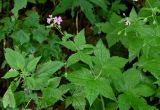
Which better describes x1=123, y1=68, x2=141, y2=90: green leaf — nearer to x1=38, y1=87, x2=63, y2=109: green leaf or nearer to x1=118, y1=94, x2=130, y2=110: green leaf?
x1=118, y1=94, x2=130, y2=110: green leaf

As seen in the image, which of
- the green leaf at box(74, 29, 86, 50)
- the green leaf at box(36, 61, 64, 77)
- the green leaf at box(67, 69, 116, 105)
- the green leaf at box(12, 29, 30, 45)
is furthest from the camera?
the green leaf at box(12, 29, 30, 45)

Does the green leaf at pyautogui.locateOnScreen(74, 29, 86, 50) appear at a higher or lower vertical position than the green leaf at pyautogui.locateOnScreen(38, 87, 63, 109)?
higher

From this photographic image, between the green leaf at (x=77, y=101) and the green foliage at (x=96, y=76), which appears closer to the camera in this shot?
the green foliage at (x=96, y=76)

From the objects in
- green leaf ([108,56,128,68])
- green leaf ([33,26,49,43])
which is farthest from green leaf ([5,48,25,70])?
green leaf ([33,26,49,43])

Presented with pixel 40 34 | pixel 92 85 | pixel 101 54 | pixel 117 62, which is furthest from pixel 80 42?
pixel 40 34

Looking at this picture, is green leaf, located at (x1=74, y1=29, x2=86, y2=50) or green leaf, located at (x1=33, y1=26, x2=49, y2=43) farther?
green leaf, located at (x1=33, y1=26, x2=49, y2=43)

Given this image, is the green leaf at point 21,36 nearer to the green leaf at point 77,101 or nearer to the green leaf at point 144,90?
the green leaf at point 77,101

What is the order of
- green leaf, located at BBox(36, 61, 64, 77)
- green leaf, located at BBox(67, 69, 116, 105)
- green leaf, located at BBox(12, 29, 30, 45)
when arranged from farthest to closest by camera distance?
green leaf, located at BBox(12, 29, 30, 45) → green leaf, located at BBox(36, 61, 64, 77) → green leaf, located at BBox(67, 69, 116, 105)

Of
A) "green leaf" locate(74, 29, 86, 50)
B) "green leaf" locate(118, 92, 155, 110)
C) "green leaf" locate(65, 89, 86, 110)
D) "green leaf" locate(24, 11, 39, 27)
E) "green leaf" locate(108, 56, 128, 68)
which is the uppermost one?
"green leaf" locate(24, 11, 39, 27)

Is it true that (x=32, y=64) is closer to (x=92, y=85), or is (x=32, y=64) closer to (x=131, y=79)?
(x=92, y=85)

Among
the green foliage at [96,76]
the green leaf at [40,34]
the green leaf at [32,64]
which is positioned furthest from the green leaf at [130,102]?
the green leaf at [40,34]
